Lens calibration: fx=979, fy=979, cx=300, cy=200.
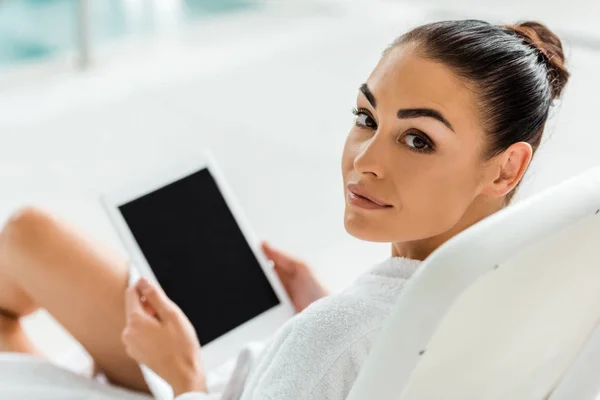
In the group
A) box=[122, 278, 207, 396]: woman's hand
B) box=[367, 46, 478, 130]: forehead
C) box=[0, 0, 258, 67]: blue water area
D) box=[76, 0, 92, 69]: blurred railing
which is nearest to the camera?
box=[367, 46, 478, 130]: forehead


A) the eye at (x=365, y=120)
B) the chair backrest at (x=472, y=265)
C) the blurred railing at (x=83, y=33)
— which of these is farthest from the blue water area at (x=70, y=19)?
the chair backrest at (x=472, y=265)

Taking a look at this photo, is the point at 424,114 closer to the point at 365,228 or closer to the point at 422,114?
the point at 422,114

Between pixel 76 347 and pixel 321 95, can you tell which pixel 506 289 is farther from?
pixel 321 95

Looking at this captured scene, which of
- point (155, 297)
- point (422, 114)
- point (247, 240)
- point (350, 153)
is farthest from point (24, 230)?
point (422, 114)

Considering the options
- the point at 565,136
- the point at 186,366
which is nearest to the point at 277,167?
the point at 565,136

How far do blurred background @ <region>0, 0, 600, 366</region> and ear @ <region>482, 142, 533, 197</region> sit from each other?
839 mm

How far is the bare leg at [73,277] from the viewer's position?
50.3 inches

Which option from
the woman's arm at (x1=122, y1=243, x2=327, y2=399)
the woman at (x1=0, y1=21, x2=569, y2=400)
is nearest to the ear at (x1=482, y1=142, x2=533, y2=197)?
the woman at (x1=0, y1=21, x2=569, y2=400)

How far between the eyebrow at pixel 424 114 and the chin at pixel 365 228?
105 millimetres

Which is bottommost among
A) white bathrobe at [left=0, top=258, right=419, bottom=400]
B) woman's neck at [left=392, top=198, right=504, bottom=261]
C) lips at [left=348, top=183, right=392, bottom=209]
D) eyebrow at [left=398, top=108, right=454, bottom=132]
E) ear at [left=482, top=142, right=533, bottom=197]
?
white bathrobe at [left=0, top=258, right=419, bottom=400]

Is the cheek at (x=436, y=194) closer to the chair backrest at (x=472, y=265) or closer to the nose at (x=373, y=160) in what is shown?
the nose at (x=373, y=160)

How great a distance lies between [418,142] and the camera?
2.92ft

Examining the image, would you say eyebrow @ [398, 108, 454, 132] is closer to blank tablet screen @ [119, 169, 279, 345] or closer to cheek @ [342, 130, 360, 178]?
cheek @ [342, 130, 360, 178]

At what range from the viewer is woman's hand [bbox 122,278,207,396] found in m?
1.20
